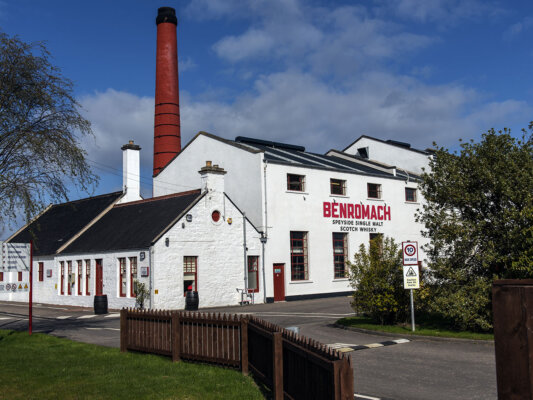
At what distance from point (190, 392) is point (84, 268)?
27.1 meters

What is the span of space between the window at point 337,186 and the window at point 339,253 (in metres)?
2.94

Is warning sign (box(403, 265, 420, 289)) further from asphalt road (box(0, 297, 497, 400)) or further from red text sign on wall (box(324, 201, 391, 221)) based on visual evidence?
red text sign on wall (box(324, 201, 391, 221))

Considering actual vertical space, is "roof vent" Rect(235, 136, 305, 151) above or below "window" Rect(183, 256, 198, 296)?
above

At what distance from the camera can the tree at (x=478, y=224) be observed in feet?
51.0

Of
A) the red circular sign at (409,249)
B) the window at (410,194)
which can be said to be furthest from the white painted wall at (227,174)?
the red circular sign at (409,249)

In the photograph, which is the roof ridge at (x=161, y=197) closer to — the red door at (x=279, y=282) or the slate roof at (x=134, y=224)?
the slate roof at (x=134, y=224)

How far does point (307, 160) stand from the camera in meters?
39.0

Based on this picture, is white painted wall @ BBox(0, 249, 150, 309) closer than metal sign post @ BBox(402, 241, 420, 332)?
No

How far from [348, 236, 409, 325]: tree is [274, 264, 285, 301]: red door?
50.4 ft

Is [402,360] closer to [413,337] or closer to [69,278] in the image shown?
[413,337]

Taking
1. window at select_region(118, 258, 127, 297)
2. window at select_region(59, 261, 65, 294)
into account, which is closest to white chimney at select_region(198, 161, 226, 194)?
window at select_region(118, 258, 127, 297)

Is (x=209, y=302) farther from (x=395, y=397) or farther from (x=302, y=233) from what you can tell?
(x=395, y=397)

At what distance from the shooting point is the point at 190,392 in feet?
29.3

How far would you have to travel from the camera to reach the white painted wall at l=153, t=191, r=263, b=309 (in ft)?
94.7
